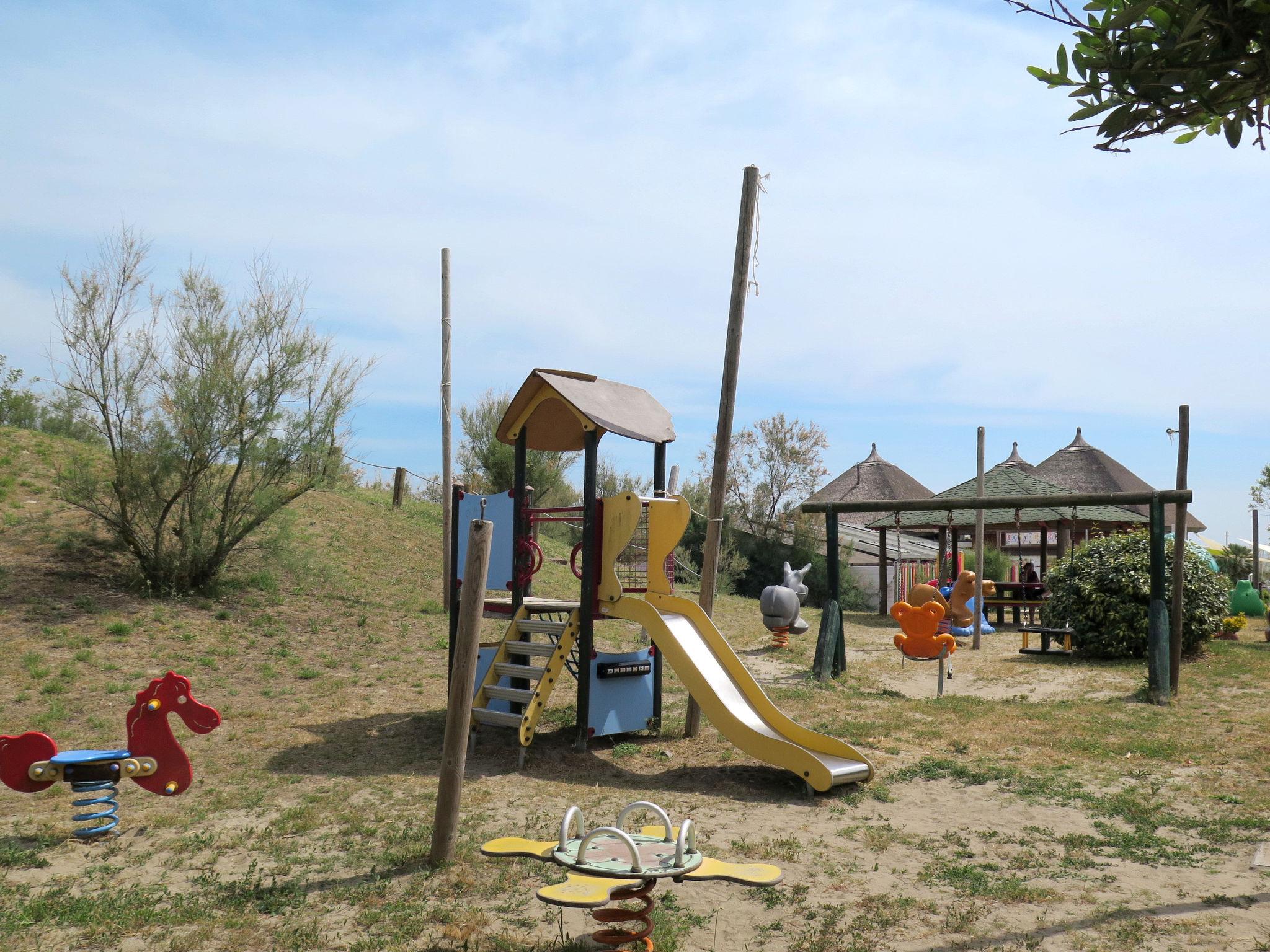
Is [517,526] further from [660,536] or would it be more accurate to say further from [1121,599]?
[1121,599]

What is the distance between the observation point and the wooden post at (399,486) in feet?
73.3

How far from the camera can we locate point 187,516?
1317 cm

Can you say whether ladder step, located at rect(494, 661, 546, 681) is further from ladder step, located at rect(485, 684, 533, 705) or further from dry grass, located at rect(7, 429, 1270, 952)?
dry grass, located at rect(7, 429, 1270, 952)

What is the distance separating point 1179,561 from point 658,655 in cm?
667

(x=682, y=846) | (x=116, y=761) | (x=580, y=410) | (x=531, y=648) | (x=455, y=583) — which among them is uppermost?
(x=580, y=410)

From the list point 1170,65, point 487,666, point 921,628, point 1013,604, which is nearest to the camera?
point 1170,65

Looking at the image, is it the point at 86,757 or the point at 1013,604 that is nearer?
the point at 86,757

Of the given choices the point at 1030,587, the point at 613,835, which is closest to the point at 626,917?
the point at 613,835

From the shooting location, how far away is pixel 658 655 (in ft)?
30.6

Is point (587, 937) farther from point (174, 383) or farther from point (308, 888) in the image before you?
point (174, 383)

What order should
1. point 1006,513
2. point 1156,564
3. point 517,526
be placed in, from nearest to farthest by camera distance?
point 517,526 < point 1156,564 < point 1006,513

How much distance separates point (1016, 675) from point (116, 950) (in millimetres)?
12182

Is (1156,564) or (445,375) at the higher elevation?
(445,375)

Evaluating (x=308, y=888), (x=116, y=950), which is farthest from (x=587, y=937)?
(x=116, y=950)
